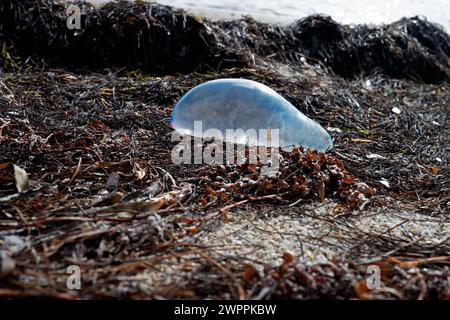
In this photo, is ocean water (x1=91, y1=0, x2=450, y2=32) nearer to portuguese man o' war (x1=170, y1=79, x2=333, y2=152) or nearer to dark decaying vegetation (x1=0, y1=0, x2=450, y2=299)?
dark decaying vegetation (x1=0, y1=0, x2=450, y2=299)

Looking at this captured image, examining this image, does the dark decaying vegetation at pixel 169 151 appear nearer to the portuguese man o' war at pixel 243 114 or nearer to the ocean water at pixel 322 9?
the portuguese man o' war at pixel 243 114

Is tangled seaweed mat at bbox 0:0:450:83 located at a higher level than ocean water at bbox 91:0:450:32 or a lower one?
lower

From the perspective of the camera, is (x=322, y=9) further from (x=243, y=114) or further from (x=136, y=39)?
(x=243, y=114)

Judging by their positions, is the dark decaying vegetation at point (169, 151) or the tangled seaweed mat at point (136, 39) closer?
the dark decaying vegetation at point (169, 151)

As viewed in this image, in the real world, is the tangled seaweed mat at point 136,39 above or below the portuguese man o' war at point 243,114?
above

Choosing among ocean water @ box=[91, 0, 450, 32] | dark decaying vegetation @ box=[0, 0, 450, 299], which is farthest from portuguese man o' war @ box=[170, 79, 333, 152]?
ocean water @ box=[91, 0, 450, 32]

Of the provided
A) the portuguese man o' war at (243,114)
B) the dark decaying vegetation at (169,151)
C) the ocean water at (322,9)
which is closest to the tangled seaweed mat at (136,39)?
Result: the dark decaying vegetation at (169,151)
